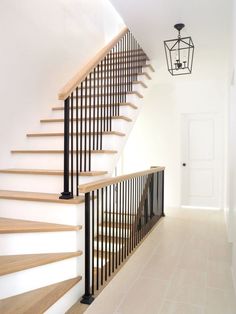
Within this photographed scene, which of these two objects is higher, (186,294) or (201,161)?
(201,161)

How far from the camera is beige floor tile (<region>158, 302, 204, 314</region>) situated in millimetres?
1817

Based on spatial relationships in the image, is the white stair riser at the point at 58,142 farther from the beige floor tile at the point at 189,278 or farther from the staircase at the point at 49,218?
the beige floor tile at the point at 189,278

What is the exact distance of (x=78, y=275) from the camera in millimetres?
1922

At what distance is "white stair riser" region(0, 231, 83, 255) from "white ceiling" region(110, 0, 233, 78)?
2529 millimetres

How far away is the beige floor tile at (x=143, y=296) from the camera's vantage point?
1855mm

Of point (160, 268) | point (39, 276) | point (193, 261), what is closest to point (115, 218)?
point (160, 268)

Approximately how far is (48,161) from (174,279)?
172 cm

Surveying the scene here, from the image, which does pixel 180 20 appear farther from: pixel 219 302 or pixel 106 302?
pixel 106 302

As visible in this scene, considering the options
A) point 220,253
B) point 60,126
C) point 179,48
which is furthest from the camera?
point 179,48

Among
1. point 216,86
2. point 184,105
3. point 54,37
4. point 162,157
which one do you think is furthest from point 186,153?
point 54,37

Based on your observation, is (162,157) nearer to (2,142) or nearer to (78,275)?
(2,142)

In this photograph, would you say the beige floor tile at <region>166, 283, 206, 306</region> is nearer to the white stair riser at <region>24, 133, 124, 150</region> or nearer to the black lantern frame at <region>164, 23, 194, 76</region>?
the white stair riser at <region>24, 133, 124, 150</region>

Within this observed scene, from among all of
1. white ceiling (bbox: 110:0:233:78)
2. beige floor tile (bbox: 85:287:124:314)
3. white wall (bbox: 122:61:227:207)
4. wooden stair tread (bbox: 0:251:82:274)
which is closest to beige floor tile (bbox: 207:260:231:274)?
beige floor tile (bbox: 85:287:124:314)

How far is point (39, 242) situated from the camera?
1.92m
